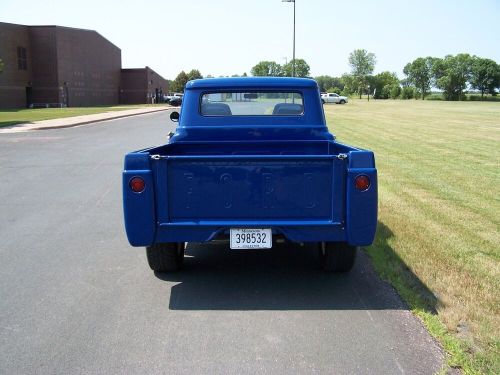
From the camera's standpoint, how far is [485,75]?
12119cm

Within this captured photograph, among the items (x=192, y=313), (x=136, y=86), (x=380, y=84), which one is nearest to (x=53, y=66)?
(x=136, y=86)

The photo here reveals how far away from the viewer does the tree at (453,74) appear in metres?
111

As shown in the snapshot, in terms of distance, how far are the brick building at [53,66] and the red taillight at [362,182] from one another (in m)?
56.0

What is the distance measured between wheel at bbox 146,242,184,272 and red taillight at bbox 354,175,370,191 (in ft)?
5.89

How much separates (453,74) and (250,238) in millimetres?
117313

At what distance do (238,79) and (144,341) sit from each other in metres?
3.41

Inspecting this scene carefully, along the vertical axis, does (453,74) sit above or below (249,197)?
above

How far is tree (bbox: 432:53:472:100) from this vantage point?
11063 cm

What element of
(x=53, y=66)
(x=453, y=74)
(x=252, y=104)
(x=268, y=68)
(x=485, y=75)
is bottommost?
(x=252, y=104)

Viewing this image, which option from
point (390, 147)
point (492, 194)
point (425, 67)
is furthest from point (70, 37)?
point (425, 67)

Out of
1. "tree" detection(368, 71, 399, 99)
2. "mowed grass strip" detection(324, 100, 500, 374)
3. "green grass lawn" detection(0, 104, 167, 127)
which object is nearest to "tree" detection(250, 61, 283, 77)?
"tree" detection(368, 71, 399, 99)

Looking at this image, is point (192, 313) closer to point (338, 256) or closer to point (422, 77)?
point (338, 256)

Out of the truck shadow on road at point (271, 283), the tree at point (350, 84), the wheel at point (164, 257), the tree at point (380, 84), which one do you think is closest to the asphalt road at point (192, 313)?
the truck shadow on road at point (271, 283)

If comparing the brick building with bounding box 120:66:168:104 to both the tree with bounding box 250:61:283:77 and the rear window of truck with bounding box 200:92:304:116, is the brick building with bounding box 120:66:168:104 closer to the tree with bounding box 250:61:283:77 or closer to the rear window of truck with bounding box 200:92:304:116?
the tree with bounding box 250:61:283:77
